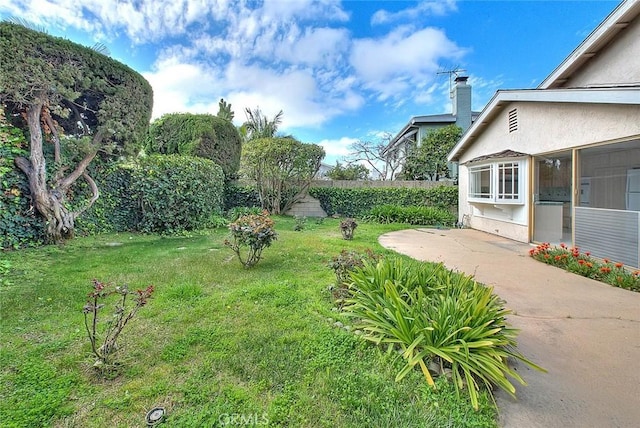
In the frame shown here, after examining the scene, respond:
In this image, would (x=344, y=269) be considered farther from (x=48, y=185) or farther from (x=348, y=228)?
(x=48, y=185)

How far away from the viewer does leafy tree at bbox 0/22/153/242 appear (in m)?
4.94

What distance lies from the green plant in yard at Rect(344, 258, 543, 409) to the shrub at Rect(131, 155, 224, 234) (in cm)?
666

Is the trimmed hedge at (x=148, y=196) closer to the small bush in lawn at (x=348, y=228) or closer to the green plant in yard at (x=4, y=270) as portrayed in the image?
the green plant in yard at (x=4, y=270)

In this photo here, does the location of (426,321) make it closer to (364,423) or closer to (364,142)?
(364,423)

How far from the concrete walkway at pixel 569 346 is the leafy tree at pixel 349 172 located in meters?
13.6

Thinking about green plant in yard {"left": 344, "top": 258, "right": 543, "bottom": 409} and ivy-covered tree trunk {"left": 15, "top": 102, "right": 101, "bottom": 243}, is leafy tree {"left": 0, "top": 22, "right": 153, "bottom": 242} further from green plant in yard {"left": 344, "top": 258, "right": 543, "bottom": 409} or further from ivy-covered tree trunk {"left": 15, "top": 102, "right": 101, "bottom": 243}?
green plant in yard {"left": 344, "top": 258, "right": 543, "bottom": 409}

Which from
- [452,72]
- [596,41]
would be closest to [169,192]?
[596,41]

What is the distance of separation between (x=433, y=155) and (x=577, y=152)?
971 cm

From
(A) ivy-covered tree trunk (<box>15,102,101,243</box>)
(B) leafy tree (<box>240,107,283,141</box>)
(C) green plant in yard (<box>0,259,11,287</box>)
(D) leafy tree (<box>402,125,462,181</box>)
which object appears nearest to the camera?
(C) green plant in yard (<box>0,259,11,287</box>)

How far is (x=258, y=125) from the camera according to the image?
2345 cm

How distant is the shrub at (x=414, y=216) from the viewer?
1163 centimetres

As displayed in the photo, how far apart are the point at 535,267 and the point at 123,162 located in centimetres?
1018

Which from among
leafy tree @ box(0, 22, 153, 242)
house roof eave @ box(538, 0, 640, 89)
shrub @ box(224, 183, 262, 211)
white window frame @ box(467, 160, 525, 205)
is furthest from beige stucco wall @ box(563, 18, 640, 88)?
shrub @ box(224, 183, 262, 211)

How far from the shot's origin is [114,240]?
670cm
